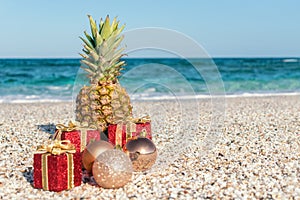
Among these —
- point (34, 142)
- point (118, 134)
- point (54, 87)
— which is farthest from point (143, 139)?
point (54, 87)

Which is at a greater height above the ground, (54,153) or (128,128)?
(128,128)

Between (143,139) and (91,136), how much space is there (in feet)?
2.27

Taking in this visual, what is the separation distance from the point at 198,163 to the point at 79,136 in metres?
1.71

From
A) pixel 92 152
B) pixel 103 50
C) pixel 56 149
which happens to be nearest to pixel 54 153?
pixel 56 149

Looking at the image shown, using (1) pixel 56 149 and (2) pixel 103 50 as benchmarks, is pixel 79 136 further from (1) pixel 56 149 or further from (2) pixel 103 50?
(2) pixel 103 50

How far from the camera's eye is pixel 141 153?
16.6 ft

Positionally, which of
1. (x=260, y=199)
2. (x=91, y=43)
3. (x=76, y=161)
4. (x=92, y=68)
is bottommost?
(x=260, y=199)

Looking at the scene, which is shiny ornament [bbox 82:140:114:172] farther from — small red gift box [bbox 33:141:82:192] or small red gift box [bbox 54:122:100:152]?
small red gift box [bbox 54:122:100:152]

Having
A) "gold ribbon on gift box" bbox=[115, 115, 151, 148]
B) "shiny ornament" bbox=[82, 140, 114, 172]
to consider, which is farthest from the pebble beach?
"gold ribbon on gift box" bbox=[115, 115, 151, 148]

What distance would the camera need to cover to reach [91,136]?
525 cm

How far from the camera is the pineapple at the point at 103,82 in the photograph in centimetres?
557

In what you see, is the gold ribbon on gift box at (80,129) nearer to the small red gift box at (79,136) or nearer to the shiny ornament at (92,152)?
the small red gift box at (79,136)

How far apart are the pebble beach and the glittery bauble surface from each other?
4.2 inches

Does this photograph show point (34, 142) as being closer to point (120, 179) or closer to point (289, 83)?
point (120, 179)
